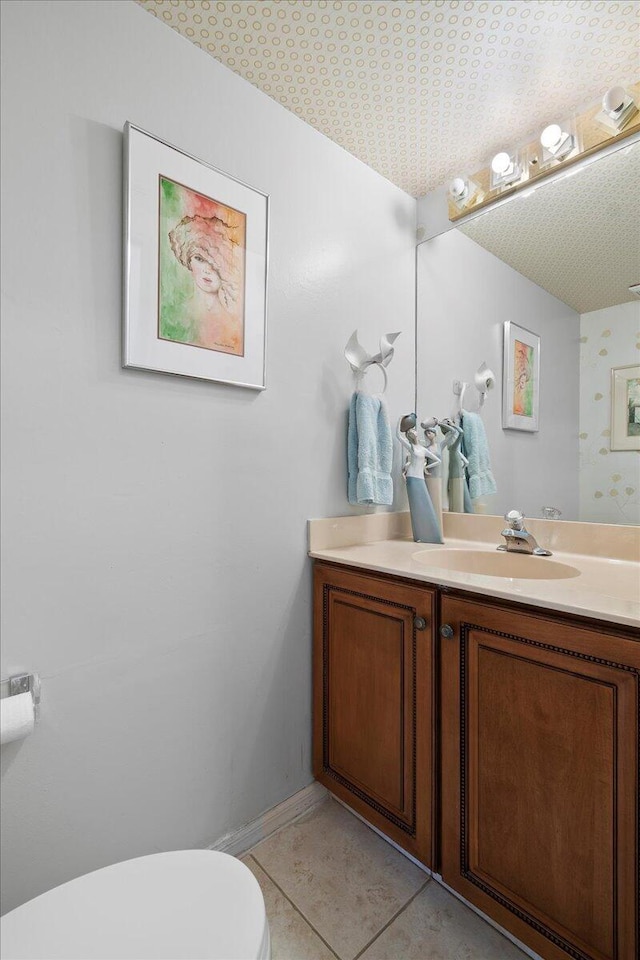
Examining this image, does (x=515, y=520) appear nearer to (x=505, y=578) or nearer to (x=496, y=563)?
(x=496, y=563)

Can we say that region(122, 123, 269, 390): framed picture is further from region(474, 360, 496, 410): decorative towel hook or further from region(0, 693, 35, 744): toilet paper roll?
region(474, 360, 496, 410): decorative towel hook

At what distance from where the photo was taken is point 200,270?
3.84 feet

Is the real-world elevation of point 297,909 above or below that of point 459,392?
below

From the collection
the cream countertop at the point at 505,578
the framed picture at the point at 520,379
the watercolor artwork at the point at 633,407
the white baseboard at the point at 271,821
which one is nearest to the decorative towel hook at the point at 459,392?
the framed picture at the point at 520,379

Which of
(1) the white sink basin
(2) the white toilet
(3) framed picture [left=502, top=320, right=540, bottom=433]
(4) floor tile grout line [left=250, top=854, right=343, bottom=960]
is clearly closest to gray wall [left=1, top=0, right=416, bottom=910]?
(4) floor tile grout line [left=250, top=854, right=343, bottom=960]

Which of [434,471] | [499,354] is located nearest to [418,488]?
[434,471]

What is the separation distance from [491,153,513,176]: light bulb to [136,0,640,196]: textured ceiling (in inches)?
2.5

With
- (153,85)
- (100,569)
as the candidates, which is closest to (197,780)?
(100,569)

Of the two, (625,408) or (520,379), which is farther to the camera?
(520,379)

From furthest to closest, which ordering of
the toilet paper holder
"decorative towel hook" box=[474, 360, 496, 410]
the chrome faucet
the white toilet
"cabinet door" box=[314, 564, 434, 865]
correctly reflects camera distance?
"decorative towel hook" box=[474, 360, 496, 410] → the chrome faucet → "cabinet door" box=[314, 564, 434, 865] → the toilet paper holder → the white toilet

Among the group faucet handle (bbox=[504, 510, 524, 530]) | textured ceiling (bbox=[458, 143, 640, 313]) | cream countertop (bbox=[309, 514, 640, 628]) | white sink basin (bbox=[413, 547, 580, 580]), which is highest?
textured ceiling (bbox=[458, 143, 640, 313])

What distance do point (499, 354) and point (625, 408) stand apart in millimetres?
466

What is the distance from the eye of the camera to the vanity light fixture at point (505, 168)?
58.7 inches

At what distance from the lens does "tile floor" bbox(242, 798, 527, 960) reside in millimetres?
1029
